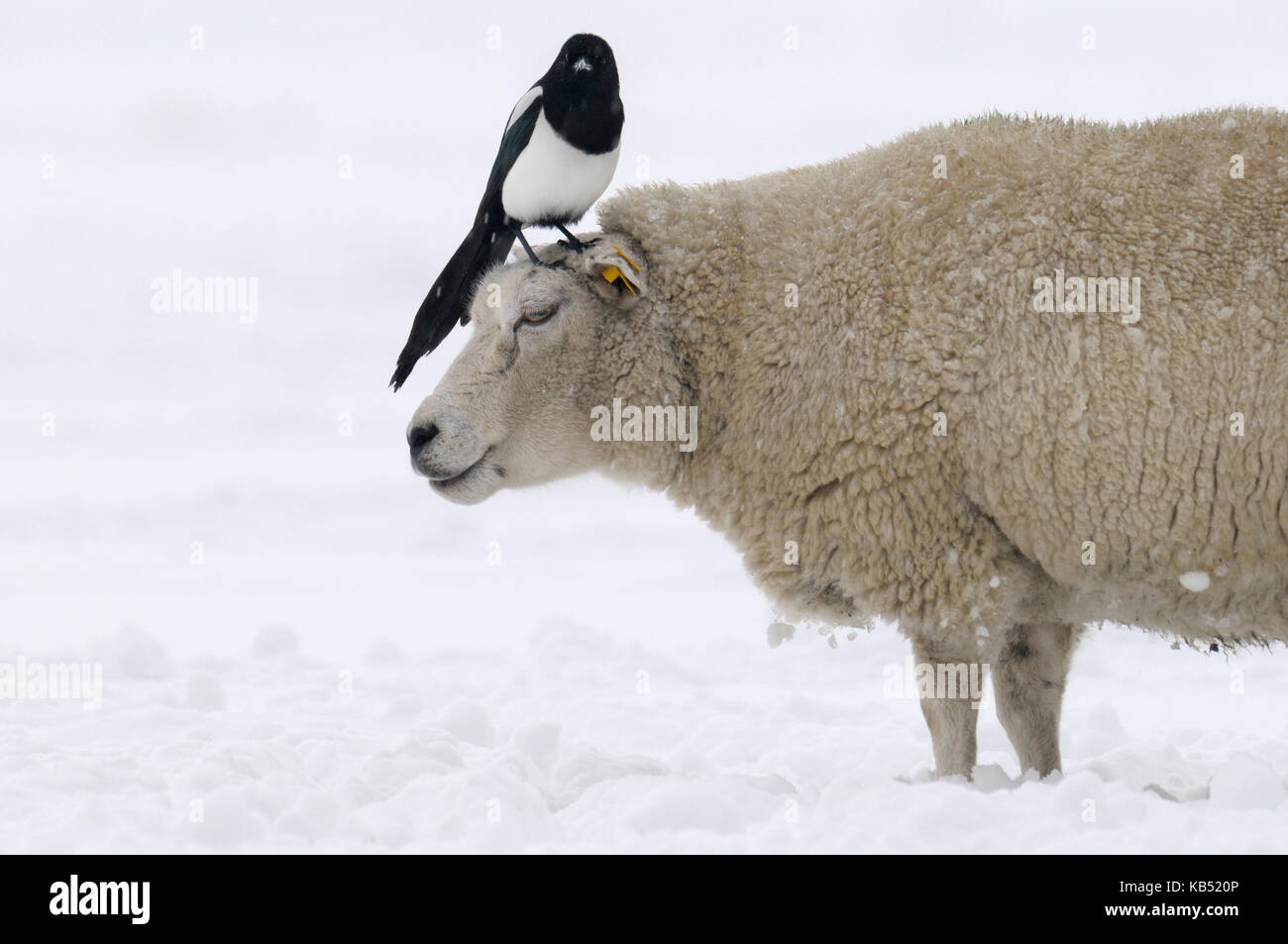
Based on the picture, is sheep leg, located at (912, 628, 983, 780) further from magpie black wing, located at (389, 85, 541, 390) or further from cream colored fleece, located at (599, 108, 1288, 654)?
magpie black wing, located at (389, 85, 541, 390)

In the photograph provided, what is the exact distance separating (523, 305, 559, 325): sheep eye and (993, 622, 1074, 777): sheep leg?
2140mm

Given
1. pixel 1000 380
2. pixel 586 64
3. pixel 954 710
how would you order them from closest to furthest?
pixel 1000 380, pixel 954 710, pixel 586 64

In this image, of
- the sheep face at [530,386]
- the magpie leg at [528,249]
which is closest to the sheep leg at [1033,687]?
the sheep face at [530,386]

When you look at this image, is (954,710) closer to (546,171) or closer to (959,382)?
(959,382)

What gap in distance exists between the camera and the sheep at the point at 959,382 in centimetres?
431

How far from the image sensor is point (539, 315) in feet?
16.5

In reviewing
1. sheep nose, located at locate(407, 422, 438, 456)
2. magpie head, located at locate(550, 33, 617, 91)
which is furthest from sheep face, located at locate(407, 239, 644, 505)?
magpie head, located at locate(550, 33, 617, 91)

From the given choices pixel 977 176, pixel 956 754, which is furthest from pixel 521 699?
pixel 977 176

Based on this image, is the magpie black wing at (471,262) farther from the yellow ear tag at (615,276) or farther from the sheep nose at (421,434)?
the yellow ear tag at (615,276)

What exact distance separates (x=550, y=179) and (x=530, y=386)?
810mm

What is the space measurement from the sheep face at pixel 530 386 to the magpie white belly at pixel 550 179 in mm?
244

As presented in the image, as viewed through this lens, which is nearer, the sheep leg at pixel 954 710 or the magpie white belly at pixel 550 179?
the sheep leg at pixel 954 710

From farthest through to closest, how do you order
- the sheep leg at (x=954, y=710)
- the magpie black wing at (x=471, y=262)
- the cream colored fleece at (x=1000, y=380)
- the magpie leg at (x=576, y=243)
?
1. the magpie black wing at (x=471, y=262)
2. the magpie leg at (x=576, y=243)
3. the sheep leg at (x=954, y=710)
4. the cream colored fleece at (x=1000, y=380)

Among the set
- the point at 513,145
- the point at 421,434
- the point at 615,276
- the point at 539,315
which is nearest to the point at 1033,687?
the point at 615,276
